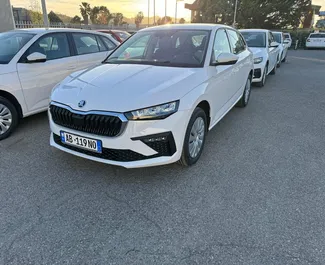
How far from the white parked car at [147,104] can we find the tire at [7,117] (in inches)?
50.0

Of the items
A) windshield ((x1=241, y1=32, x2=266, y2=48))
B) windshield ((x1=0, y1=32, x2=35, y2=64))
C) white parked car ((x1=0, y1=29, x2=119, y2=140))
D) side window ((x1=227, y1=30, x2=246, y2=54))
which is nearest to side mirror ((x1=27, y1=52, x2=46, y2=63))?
white parked car ((x1=0, y1=29, x2=119, y2=140))

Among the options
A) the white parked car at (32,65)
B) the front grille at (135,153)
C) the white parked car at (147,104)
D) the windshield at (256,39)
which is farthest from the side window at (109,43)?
the windshield at (256,39)

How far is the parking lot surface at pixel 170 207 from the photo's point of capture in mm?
2010

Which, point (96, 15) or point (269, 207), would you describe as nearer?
point (269, 207)

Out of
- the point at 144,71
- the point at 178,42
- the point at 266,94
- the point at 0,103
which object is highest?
the point at 178,42

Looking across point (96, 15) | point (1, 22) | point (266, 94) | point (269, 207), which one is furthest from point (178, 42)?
point (96, 15)

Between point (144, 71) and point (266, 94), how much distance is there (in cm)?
492

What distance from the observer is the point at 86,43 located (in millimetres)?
5312

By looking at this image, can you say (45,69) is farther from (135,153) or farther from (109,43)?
(135,153)

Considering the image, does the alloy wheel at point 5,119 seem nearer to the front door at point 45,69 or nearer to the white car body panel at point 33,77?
the white car body panel at point 33,77

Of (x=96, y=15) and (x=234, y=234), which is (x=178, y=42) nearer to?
(x=234, y=234)

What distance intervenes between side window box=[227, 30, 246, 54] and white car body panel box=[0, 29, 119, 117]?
9.33 feet

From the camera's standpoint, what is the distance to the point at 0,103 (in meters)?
3.77

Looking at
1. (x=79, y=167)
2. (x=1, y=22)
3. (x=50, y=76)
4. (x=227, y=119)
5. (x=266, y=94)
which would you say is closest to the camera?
(x=79, y=167)
